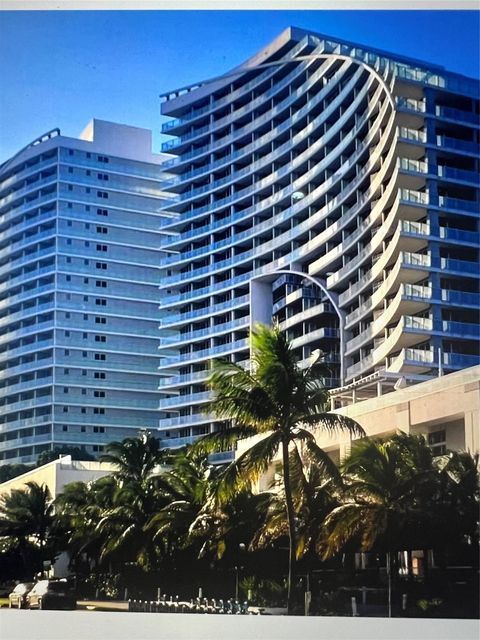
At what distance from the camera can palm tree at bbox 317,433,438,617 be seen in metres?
12.7

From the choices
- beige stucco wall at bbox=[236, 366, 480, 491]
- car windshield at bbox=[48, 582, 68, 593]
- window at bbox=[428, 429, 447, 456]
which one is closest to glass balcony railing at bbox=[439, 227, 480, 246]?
beige stucco wall at bbox=[236, 366, 480, 491]

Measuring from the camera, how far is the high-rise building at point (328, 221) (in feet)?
46.4

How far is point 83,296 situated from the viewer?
16.6 meters

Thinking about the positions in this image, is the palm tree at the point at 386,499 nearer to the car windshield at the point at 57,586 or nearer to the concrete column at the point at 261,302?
the concrete column at the point at 261,302

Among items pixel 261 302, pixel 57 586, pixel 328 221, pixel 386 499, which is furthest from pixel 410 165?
pixel 57 586

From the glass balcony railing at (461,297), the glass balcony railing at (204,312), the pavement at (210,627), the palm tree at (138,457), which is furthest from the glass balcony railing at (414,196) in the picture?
the pavement at (210,627)

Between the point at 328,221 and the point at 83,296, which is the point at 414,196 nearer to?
the point at 328,221

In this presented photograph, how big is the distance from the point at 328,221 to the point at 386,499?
4.33 meters

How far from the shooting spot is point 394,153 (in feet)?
48.5

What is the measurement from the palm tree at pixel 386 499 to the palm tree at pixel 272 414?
0.40m

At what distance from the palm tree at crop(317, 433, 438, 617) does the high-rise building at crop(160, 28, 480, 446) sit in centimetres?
109

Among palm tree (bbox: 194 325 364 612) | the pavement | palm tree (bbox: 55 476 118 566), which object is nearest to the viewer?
the pavement

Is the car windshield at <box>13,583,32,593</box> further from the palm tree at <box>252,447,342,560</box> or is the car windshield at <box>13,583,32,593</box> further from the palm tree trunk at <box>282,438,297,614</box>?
the palm tree trunk at <box>282,438,297,614</box>

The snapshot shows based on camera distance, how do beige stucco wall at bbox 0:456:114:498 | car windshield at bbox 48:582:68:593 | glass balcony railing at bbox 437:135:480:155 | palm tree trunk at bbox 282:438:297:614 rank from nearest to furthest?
palm tree trunk at bbox 282:438:297:614 → glass balcony railing at bbox 437:135:480:155 → car windshield at bbox 48:582:68:593 → beige stucco wall at bbox 0:456:114:498
